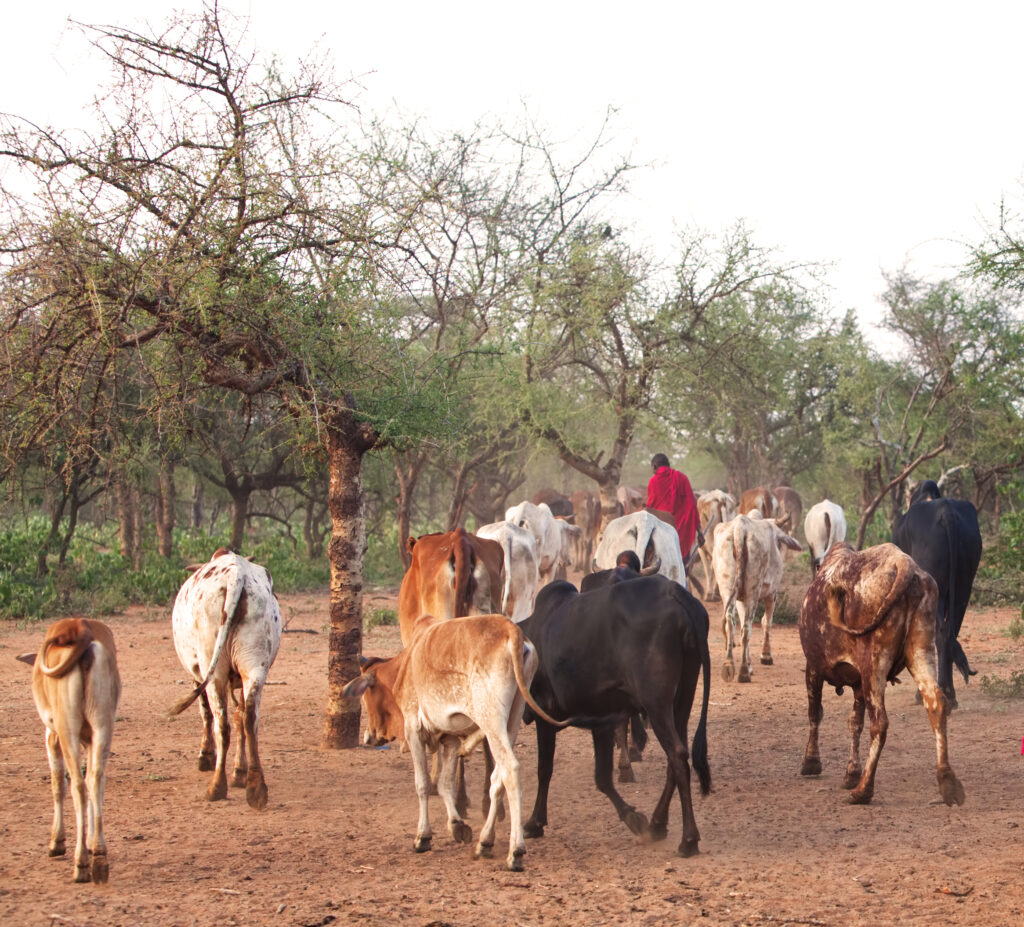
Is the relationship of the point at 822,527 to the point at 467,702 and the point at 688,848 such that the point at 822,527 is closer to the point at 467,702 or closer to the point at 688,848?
the point at 688,848

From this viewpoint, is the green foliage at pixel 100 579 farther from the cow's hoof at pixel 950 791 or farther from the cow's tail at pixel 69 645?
the cow's hoof at pixel 950 791

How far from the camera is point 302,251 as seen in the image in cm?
870

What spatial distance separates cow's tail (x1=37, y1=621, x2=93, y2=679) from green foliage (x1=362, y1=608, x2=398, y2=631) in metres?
10.6

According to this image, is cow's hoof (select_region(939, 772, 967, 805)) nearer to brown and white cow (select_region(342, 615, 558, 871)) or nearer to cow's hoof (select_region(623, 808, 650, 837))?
cow's hoof (select_region(623, 808, 650, 837))

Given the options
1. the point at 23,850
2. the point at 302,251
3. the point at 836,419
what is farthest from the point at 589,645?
the point at 836,419

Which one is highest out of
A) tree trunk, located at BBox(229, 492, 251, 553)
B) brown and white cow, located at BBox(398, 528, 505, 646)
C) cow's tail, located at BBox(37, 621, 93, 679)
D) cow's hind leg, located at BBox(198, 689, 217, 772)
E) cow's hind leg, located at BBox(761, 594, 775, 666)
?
tree trunk, located at BBox(229, 492, 251, 553)

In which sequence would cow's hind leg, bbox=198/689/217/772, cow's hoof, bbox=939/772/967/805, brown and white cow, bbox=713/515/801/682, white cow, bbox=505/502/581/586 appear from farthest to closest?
white cow, bbox=505/502/581/586
brown and white cow, bbox=713/515/801/682
cow's hind leg, bbox=198/689/217/772
cow's hoof, bbox=939/772/967/805

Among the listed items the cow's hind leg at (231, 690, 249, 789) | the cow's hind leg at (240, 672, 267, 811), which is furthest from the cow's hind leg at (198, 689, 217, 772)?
the cow's hind leg at (240, 672, 267, 811)

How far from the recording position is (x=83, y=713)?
229 inches

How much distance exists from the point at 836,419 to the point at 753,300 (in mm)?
11976

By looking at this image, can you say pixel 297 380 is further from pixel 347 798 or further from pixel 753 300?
pixel 753 300

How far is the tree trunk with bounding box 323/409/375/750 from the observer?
905cm

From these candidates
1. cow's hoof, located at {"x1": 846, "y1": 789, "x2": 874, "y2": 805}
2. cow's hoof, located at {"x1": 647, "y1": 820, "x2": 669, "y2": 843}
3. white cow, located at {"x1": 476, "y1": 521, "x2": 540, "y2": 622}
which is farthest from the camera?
white cow, located at {"x1": 476, "y1": 521, "x2": 540, "y2": 622}

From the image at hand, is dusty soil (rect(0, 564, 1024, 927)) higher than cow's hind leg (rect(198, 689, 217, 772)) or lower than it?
lower
